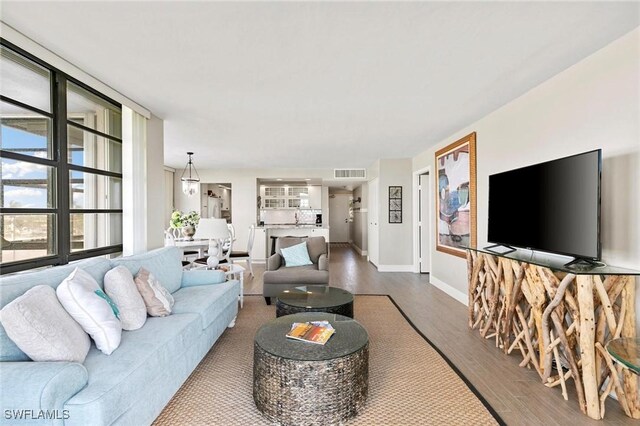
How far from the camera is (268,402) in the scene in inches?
71.9

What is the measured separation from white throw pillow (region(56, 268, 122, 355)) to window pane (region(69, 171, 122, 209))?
135cm

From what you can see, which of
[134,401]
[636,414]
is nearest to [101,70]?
[134,401]

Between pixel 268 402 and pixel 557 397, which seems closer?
pixel 268 402

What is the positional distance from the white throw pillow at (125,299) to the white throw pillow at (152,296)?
0.11 meters

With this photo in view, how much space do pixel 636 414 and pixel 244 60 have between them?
3.53m

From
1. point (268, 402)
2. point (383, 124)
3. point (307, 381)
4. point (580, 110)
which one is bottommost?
point (268, 402)

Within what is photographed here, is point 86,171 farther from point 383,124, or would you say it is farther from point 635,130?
point 635,130

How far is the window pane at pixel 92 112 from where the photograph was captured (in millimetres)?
2729

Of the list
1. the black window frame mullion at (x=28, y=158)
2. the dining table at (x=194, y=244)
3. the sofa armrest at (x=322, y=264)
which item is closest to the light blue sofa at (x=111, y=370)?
the black window frame mullion at (x=28, y=158)

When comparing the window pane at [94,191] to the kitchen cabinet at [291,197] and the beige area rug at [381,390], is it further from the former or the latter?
the kitchen cabinet at [291,197]

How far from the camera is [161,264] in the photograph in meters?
2.97

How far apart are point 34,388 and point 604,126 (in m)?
3.65

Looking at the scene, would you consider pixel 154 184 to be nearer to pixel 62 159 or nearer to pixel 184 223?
pixel 62 159

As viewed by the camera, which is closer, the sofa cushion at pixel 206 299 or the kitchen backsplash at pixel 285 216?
the sofa cushion at pixel 206 299
